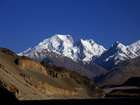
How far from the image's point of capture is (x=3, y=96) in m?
136

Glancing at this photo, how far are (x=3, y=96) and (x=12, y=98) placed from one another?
4847 mm

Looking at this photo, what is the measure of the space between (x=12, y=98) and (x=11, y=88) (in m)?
59.0

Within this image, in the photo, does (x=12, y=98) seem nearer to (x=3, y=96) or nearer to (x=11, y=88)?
(x=3, y=96)

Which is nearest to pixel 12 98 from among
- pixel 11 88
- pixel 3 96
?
pixel 3 96

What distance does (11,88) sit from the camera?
655 ft

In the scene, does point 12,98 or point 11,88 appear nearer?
point 12,98

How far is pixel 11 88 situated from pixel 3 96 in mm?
63237

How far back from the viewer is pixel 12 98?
140875 mm

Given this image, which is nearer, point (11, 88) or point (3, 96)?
point (3, 96)
